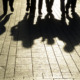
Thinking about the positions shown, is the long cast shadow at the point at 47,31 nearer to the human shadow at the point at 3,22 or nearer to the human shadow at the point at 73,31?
the human shadow at the point at 73,31

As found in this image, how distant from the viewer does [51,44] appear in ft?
19.1

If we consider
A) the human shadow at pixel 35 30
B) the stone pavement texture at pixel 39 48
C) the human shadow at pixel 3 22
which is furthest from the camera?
the human shadow at pixel 3 22

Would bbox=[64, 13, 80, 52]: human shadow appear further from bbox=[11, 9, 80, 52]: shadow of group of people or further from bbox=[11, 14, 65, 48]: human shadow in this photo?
bbox=[11, 14, 65, 48]: human shadow

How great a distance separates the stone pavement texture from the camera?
14.1ft

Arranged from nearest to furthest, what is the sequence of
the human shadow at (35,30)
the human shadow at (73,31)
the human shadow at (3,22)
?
the human shadow at (73,31) → the human shadow at (35,30) → the human shadow at (3,22)

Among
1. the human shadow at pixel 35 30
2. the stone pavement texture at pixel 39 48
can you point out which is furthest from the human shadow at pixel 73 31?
the human shadow at pixel 35 30

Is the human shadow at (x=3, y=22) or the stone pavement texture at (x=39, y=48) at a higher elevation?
the stone pavement texture at (x=39, y=48)

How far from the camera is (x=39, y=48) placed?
5539 millimetres

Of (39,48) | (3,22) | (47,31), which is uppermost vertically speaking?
(39,48)

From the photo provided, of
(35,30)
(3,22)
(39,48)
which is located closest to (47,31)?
(35,30)

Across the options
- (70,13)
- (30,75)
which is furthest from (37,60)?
(70,13)

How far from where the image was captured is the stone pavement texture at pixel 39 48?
14.1 ft

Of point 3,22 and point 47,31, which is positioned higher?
point 47,31

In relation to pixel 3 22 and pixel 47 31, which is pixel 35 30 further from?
pixel 3 22
